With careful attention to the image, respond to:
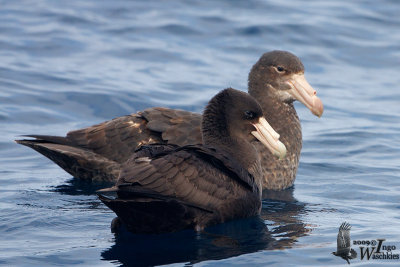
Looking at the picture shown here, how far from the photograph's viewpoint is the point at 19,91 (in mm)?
12914

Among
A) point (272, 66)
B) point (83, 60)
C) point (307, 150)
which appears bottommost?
point (307, 150)

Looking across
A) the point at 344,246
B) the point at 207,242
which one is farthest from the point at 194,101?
the point at 344,246

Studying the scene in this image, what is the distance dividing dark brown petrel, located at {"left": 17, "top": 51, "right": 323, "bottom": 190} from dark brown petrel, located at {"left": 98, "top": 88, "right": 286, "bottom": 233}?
42.9 inches

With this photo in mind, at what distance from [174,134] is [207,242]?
2.26 meters

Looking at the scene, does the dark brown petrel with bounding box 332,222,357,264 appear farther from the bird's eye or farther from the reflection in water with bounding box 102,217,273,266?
the bird's eye

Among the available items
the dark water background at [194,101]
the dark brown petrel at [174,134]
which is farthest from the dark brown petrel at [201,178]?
the dark brown petrel at [174,134]

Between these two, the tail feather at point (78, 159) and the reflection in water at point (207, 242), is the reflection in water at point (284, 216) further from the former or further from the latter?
the tail feather at point (78, 159)

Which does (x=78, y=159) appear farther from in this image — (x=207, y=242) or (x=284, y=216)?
(x=207, y=242)

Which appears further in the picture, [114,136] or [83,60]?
[83,60]

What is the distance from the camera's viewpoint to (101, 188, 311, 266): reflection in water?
6336 millimetres

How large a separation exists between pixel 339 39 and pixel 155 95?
5.15 meters

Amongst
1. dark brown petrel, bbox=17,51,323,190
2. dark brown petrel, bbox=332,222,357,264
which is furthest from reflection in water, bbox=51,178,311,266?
dark brown petrel, bbox=17,51,323,190

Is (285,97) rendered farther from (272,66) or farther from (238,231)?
(238,231)

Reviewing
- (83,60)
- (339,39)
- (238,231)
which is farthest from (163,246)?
(339,39)
